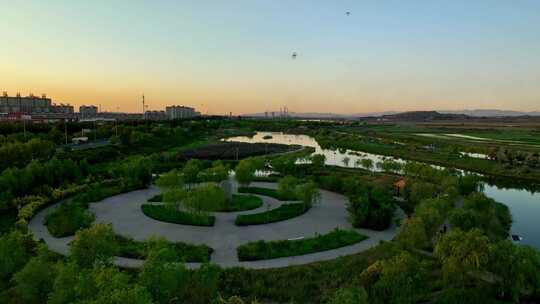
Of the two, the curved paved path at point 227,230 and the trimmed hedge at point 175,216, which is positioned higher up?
the trimmed hedge at point 175,216

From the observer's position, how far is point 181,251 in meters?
22.5

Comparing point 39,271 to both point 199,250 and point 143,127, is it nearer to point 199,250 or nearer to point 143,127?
point 199,250

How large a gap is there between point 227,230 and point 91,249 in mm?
11297

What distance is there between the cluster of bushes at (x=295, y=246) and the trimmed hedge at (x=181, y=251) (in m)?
2.18

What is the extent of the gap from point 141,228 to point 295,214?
1238cm

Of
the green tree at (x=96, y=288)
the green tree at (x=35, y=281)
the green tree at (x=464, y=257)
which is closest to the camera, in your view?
the green tree at (x=96, y=288)

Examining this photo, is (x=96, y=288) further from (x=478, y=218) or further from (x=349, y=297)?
(x=478, y=218)

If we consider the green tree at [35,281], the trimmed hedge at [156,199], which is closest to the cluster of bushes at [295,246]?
the green tree at [35,281]

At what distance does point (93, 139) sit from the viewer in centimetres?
8481

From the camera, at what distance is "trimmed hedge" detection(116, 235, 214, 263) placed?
21.8 meters

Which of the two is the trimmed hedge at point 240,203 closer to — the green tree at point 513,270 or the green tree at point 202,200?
the green tree at point 202,200

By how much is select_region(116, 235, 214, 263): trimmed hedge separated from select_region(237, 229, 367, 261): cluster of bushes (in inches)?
85.9

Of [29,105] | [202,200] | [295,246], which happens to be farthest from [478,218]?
[29,105]

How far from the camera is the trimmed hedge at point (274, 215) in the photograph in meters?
29.0
